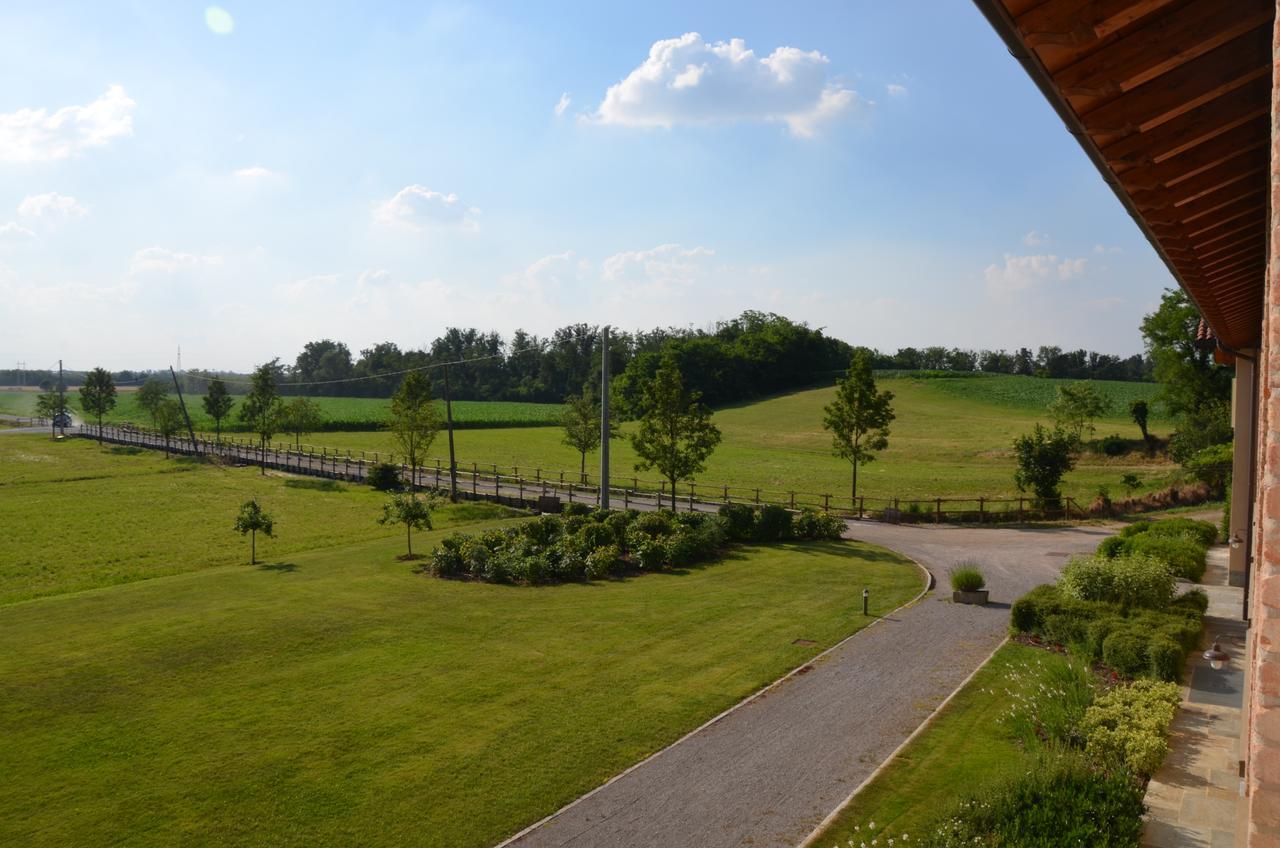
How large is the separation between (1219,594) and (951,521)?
1498cm

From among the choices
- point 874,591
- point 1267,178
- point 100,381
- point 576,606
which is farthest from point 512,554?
point 100,381

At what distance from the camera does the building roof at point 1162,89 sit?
3578 mm

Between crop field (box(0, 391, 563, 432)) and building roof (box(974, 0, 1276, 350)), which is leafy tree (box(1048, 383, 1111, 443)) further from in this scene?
building roof (box(974, 0, 1276, 350))

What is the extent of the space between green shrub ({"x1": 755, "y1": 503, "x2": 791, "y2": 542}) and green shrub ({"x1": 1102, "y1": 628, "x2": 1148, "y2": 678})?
16254 mm

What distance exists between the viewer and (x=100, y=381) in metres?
83.8

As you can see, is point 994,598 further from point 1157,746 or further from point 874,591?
point 1157,746

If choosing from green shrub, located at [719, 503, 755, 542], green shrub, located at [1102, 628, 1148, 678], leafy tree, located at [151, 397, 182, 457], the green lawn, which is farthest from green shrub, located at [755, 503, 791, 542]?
leafy tree, located at [151, 397, 182, 457]

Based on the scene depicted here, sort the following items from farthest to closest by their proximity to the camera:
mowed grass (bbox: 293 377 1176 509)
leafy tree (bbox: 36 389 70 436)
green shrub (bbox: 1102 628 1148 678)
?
leafy tree (bbox: 36 389 70 436) < mowed grass (bbox: 293 377 1176 509) < green shrub (bbox: 1102 628 1148 678)

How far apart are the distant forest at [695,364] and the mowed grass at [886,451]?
827 centimetres

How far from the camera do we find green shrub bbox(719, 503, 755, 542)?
Result: 100.0 feet

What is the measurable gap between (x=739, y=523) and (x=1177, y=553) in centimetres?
1371

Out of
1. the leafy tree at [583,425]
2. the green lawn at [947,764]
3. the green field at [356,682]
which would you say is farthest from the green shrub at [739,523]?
the leafy tree at [583,425]

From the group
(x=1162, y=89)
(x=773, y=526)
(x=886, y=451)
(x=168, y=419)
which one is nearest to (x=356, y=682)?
(x=1162, y=89)

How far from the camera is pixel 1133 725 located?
11383mm
